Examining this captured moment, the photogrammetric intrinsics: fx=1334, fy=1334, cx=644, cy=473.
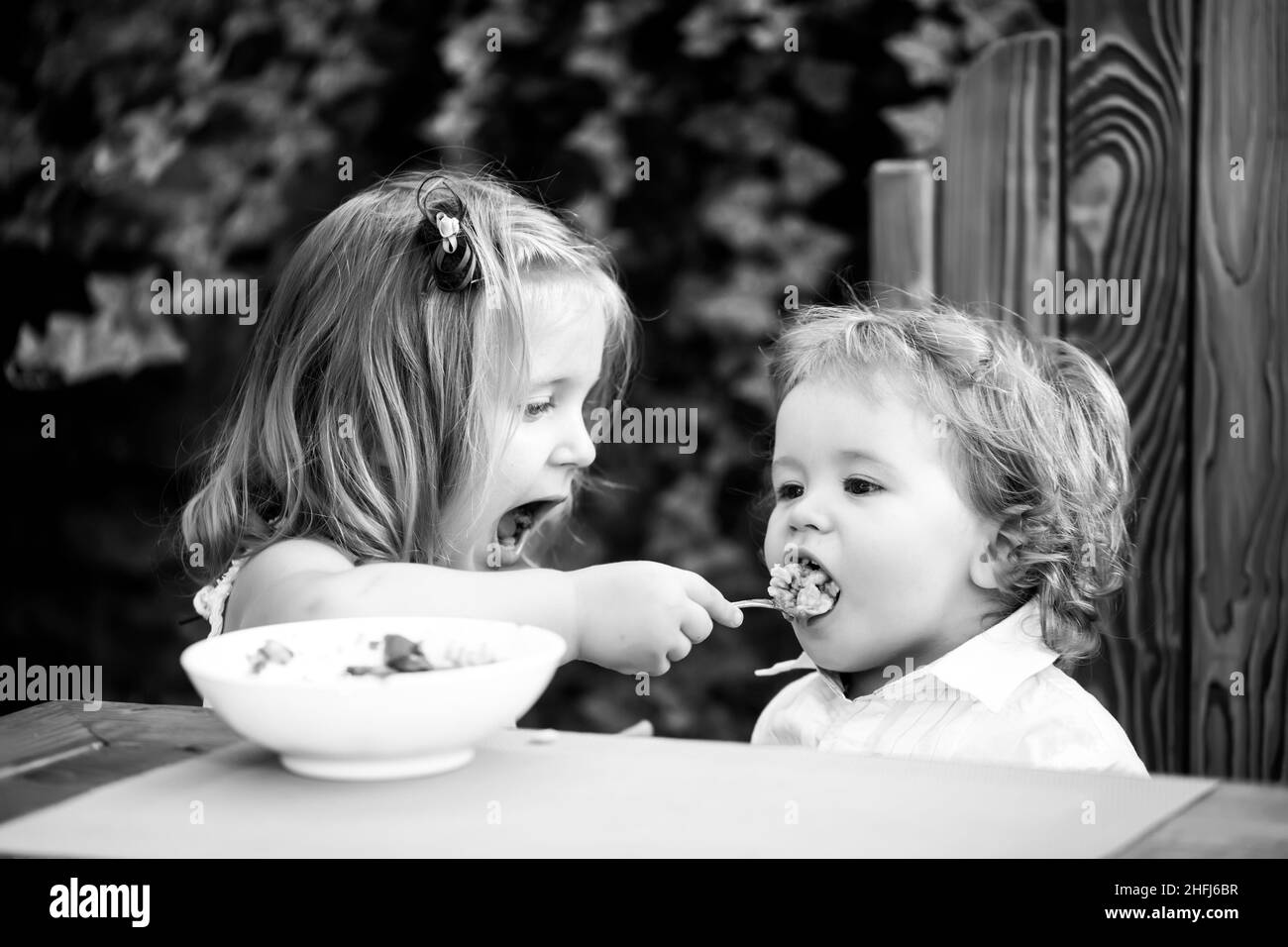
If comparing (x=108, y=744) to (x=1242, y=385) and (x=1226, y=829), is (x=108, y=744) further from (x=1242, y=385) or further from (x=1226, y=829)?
(x=1242, y=385)

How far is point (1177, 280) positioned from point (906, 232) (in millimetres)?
448

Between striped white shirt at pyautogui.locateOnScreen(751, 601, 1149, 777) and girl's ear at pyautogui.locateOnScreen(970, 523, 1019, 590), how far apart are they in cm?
6

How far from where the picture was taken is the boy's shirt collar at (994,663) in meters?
1.62

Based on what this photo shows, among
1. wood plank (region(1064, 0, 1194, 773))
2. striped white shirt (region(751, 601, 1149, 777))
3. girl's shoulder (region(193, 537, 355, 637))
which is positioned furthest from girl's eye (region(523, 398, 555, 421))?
wood plank (region(1064, 0, 1194, 773))

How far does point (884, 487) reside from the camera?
164cm

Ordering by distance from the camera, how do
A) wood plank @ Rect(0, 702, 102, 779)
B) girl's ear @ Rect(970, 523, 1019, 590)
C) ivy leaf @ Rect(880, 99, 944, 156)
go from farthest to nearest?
ivy leaf @ Rect(880, 99, 944, 156)
girl's ear @ Rect(970, 523, 1019, 590)
wood plank @ Rect(0, 702, 102, 779)

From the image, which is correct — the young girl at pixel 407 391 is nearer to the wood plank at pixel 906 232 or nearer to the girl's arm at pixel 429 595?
the girl's arm at pixel 429 595

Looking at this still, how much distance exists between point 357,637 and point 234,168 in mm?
2257

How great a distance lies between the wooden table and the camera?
0.93m

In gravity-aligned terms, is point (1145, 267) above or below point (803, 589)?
above

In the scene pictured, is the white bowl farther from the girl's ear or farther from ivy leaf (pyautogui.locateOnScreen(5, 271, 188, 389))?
ivy leaf (pyautogui.locateOnScreen(5, 271, 188, 389))

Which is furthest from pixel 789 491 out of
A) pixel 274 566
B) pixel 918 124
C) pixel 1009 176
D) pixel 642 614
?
pixel 918 124

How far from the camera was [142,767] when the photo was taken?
113cm
